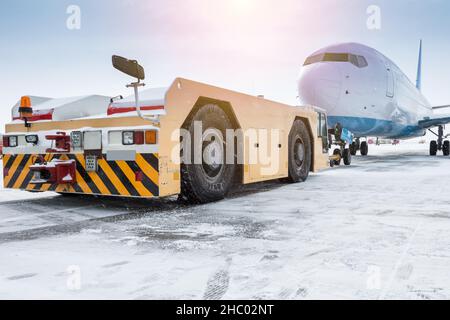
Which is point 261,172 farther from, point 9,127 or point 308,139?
point 9,127

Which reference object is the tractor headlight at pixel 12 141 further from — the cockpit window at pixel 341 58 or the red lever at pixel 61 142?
the cockpit window at pixel 341 58

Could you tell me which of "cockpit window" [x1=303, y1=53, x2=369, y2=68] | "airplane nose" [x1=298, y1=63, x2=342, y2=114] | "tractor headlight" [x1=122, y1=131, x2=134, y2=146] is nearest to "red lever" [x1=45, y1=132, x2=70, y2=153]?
"tractor headlight" [x1=122, y1=131, x2=134, y2=146]

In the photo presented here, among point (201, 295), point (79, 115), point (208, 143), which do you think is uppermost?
point (79, 115)

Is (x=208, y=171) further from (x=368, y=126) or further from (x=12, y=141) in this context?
(x=368, y=126)

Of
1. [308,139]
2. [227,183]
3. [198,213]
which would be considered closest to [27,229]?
[198,213]

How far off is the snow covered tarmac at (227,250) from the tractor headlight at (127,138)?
78cm

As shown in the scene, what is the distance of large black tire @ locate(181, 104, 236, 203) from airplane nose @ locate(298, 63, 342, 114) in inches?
313

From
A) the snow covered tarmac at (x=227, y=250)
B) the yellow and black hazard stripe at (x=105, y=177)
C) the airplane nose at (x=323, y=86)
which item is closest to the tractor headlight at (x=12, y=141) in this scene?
the yellow and black hazard stripe at (x=105, y=177)

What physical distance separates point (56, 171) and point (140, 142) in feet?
3.63

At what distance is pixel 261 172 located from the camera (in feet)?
20.6

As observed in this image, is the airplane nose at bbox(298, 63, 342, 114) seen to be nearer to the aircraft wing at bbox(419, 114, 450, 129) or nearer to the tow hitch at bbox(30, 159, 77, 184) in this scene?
the aircraft wing at bbox(419, 114, 450, 129)

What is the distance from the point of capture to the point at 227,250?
9.70 feet

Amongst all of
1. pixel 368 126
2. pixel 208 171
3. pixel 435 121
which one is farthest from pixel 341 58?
pixel 208 171

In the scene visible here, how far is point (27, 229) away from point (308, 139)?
5.72m
